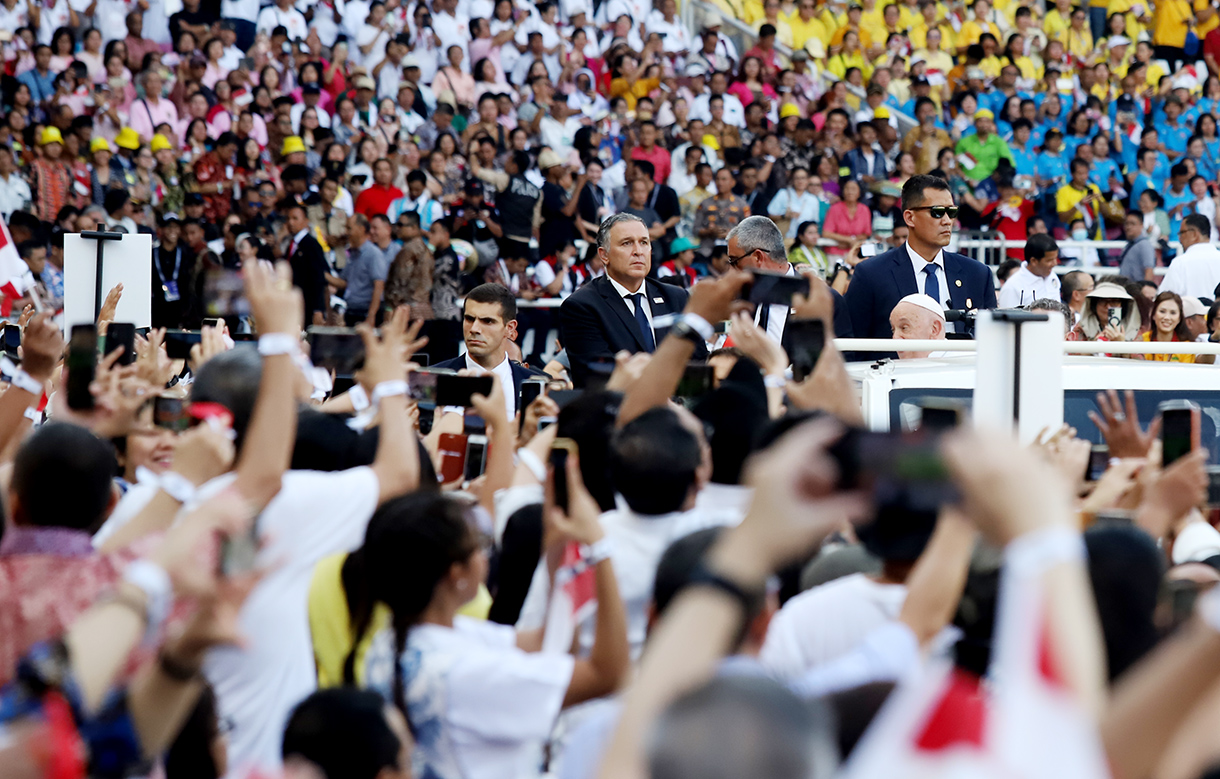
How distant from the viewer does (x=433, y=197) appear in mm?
13516

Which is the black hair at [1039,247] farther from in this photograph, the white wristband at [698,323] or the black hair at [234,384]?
the black hair at [234,384]

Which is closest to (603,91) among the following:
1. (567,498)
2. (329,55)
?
(329,55)

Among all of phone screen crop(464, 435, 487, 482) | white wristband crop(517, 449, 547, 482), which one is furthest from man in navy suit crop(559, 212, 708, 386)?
white wristband crop(517, 449, 547, 482)

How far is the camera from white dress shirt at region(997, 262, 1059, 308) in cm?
1188

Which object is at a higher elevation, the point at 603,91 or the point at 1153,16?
the point at 1153,16

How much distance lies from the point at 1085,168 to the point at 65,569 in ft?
48.8

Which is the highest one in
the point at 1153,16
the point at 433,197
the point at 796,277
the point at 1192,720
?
the point at 1153,16

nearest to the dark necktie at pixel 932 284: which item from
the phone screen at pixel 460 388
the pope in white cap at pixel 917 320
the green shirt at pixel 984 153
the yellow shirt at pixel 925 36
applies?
the pope in white cap at pixel 917 320

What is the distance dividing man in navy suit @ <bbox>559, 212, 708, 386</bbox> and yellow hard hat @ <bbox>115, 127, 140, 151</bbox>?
287 inches

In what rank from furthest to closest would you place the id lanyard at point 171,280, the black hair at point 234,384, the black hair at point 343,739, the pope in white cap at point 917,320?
the id lanyard at point 171,280
the pope in white cap at point 917,320
the black hair at point 234,384
the black hair at point 343,739

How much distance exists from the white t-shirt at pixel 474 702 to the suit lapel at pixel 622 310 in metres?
4.04

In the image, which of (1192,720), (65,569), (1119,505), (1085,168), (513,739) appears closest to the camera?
(1192,720)

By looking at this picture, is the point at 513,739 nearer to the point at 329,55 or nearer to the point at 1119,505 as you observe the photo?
the point at 1119,505

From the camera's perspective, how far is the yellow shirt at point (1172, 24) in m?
19.7
